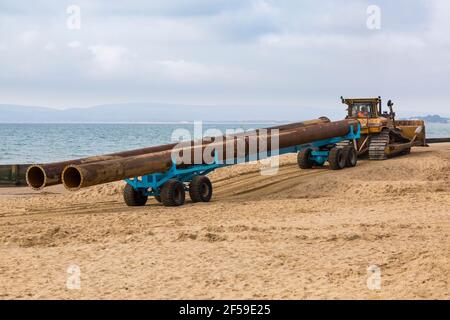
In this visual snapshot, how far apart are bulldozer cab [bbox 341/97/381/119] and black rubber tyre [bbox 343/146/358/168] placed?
2866 millimetres

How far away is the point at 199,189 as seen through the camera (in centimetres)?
1678

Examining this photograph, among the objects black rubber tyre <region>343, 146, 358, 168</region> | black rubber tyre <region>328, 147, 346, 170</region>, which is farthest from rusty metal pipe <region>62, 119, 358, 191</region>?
black rubber tyre <region>343, 146, 358, 168</region>

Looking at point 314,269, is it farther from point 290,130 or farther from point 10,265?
point 290,130

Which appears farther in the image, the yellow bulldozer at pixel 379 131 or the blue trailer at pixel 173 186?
the yellow bulldozer at pixel 379 131

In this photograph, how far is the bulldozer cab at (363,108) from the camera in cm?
2543

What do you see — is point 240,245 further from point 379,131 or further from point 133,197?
point 379,131

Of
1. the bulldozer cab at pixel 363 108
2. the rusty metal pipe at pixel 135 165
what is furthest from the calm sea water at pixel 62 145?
the rusty metal pipe at pixel 135 165

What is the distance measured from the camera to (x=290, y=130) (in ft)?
67.6

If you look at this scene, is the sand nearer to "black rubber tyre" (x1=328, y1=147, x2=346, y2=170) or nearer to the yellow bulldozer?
"black rubber tyre" (x1=328, y1=147, x2=346, y2=170)

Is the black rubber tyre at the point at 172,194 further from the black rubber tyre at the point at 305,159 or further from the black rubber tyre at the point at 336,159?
the black rubber tyre at the point at 305,159

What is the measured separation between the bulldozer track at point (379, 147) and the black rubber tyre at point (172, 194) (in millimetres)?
10198

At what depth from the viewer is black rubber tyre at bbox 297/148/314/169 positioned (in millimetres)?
22938

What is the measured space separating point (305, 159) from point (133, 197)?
8.10 meters
